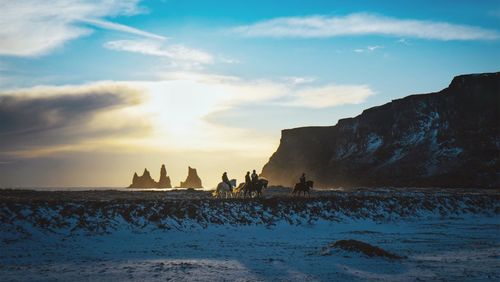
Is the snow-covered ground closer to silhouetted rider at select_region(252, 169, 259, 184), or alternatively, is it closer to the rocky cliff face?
silhouetted rider at select_region(252, 169, 259, 184)

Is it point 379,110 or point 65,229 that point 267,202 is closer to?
point 65,229

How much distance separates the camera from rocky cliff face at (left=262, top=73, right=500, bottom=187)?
9781 centimetres

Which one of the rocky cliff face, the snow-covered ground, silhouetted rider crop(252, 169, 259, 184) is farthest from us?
the rocky cliff face

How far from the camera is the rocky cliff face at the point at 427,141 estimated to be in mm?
97812

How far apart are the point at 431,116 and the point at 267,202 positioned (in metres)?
99.3

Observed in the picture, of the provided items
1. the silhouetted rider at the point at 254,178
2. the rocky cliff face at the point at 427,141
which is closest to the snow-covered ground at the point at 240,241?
the silhouetted rider at the point at 254,178

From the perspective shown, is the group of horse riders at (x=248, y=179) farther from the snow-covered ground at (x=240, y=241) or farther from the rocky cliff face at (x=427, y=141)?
the rocky cliff face at (x=427, y=141)

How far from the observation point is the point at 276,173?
17850cm

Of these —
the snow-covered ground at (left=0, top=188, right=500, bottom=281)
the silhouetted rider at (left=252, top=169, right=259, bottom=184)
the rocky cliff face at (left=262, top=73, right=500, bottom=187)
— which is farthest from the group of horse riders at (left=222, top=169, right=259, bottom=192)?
the rocky cliff face at (left=262, top=73, right=500, bottom=187)

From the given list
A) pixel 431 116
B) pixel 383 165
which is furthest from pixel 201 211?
pixel 431 116

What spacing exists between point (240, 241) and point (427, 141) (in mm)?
101187

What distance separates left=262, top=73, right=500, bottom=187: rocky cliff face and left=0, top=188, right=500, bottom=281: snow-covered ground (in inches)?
2762

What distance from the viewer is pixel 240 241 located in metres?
21.7

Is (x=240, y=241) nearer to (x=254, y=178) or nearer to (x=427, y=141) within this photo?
(x=254, y=178)
